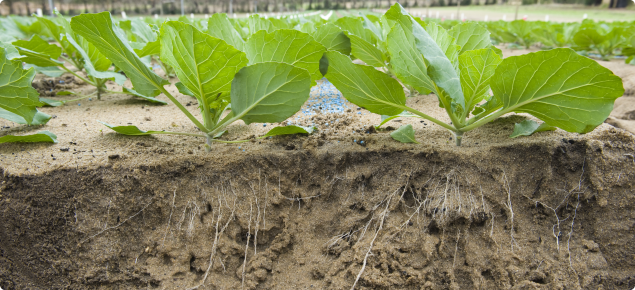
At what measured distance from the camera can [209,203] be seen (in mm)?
1317

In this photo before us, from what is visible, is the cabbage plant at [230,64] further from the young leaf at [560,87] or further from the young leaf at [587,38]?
the young leaf at [587,38]

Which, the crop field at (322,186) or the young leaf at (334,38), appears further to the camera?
the young leaf at (334,38)

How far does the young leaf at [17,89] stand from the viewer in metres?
1.28

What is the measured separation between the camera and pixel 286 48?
3.94 ft

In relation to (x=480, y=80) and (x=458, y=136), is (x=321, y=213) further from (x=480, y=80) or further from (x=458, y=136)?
(x=480, y=80)

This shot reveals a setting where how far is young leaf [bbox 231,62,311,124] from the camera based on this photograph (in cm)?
113

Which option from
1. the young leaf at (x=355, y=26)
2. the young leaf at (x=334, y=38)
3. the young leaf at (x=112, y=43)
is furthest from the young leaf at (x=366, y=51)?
the young leaf at (x=112, y=43)

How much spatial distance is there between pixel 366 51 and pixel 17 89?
1.46 m

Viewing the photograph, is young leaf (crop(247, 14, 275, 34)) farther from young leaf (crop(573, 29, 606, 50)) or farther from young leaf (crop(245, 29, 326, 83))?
young leaf (crop(573, 29, 606, 50))

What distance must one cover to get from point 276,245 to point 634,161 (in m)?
1.47

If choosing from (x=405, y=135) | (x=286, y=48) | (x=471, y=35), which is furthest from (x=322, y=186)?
(x=471, y=35)

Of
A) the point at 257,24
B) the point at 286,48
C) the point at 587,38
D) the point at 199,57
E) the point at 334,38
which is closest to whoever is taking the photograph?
the point at 199,57

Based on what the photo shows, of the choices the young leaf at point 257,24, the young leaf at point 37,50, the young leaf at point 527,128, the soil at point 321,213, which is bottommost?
the soil at point 321,213

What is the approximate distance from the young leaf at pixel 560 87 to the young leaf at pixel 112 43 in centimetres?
124
